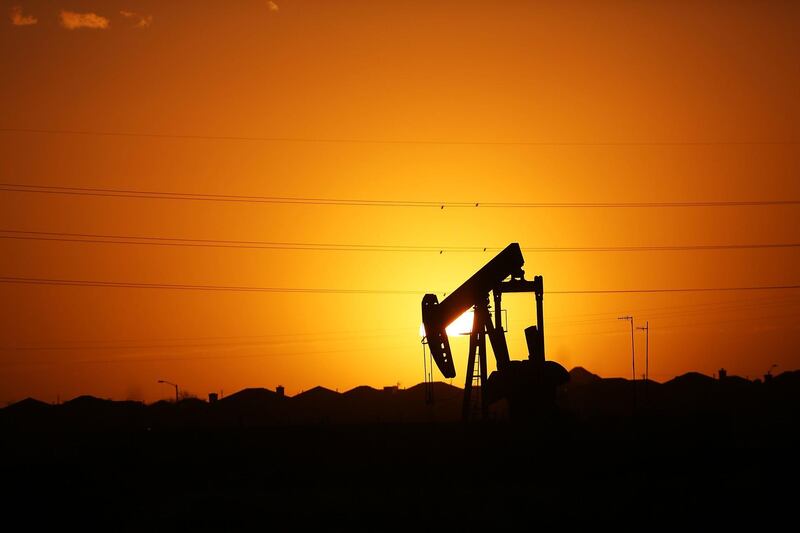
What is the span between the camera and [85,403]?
6725 centimetres

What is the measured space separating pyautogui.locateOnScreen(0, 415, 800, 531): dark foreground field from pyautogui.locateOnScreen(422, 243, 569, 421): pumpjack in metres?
1.00

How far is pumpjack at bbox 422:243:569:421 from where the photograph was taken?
2198 centimetres

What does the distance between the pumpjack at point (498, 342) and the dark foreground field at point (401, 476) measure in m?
1.00

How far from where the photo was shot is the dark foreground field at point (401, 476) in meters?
15.8

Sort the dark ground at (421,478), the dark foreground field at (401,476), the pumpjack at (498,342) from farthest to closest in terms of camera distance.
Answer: the pumpjack at (498,342) < the dark foreground field at (401,476) < the dark ground at (421,478)

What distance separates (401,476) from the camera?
66.0 ft

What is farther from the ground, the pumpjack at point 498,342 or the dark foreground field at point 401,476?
the pumpjack at point 498,342

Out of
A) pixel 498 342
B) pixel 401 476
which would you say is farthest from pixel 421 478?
pixel 498 342

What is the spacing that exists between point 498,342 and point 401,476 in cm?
457

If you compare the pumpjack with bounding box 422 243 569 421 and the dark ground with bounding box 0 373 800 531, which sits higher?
the pumpjack with bounding box 422 243 569 421

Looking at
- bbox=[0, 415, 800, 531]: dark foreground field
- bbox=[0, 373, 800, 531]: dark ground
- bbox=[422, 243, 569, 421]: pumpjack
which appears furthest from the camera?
bbox=[422, 243, 569, 421]: pumpjack

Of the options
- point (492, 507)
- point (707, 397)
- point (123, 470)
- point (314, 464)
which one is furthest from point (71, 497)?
point (707, 397)

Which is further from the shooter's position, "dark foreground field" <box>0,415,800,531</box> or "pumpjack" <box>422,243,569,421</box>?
"pumpjack" <box>422,243,569,421</box>

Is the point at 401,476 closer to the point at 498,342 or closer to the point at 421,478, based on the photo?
the point at 421,478
